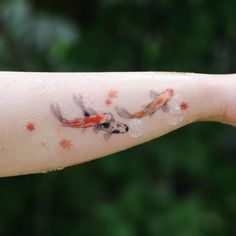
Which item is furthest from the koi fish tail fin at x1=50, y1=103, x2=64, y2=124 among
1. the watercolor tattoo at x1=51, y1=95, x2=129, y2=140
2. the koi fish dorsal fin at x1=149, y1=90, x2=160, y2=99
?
the koi fish dorsal fin at x1=149, y1=90, x2=160, y2=99

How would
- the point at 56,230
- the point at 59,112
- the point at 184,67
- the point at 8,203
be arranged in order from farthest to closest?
the point at 56,230 < the point at 8,203 < the point at 184,67 < the point at 59,112

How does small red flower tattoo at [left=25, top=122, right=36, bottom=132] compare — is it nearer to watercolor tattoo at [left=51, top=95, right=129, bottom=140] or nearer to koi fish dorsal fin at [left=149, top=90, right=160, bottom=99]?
watercolor tattoo at [left=51, top=95, right=129, bottom=140]

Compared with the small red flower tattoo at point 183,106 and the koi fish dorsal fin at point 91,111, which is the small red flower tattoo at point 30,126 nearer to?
the koi fish dorsal fin at point 91,111

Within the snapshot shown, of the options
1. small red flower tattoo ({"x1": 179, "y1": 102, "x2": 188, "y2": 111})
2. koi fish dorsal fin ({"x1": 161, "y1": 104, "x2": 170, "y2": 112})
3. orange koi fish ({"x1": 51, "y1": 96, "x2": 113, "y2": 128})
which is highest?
small red flower tattoo ({"x1": 179, "y1": 102, "x2": 188, "y2": 111})

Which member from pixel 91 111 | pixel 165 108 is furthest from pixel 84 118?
pixel 165 108

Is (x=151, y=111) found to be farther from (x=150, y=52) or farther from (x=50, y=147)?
(x=150, y=52)

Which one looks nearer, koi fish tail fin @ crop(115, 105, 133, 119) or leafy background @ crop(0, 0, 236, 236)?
koi fish tail fin @ crop(115, 105, 133, 119)

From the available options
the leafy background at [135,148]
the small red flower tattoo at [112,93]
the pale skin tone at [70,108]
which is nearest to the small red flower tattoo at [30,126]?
the pale skin tone at [70,108]

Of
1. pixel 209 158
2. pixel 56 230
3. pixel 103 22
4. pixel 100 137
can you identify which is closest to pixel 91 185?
pixel 56 230

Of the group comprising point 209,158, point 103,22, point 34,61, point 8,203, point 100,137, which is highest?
point 100,137
